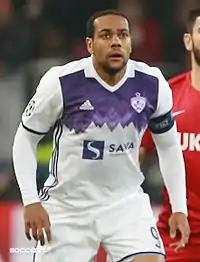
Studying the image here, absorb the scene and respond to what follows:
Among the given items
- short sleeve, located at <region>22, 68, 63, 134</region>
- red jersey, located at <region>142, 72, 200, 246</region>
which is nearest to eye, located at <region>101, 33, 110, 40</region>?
short sleeve, located at <region>22, 68, 63, 134</region>

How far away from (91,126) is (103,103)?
0.10 meters

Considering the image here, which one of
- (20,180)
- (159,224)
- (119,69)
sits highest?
(119,69)

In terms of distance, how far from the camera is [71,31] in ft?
21.9

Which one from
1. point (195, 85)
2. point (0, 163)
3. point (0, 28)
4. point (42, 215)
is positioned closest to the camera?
point (42, 215)

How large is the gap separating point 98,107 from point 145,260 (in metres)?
0.57

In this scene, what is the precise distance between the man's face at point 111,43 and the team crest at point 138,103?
0.12m

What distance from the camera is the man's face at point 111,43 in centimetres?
405

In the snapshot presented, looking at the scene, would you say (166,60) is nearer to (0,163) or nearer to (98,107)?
(0,163)

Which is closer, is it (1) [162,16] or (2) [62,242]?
(2) [62,242]

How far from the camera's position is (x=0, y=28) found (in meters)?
6.54

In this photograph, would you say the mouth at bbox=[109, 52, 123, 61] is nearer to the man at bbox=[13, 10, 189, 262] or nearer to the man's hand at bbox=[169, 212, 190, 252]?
the man at bbox=[13, 10, 189, 262]

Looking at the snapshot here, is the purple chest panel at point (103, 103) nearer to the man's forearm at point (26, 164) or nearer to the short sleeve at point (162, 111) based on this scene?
the short sleeve at point (162, 111)

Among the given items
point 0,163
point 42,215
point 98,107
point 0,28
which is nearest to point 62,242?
point 42,215

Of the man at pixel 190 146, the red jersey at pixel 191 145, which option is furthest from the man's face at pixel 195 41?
the red jersey at pixel 191 145
